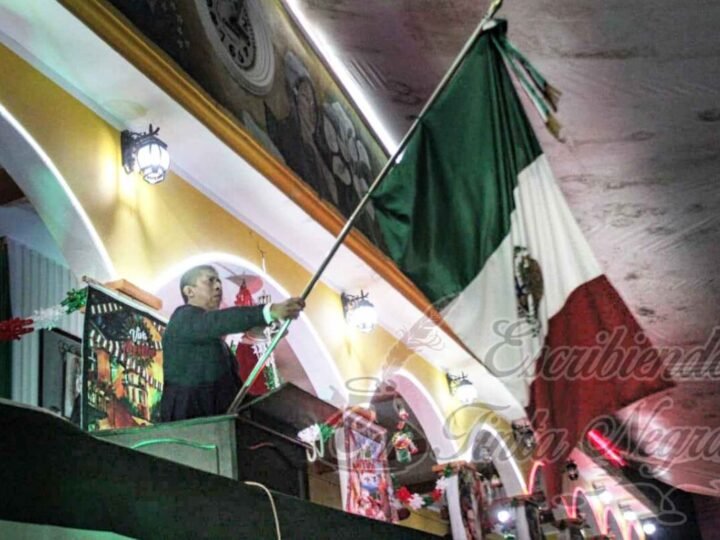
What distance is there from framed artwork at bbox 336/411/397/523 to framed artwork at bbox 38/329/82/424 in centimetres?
170

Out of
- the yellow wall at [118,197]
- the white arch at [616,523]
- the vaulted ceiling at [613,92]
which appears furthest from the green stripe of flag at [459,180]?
the white arch at [616,523]

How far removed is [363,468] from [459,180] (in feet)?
9.22

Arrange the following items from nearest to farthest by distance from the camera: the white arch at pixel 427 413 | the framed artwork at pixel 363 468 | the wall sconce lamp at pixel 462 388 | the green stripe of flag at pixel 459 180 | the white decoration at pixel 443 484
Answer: the green stripe of flag at pixel 459 180
the framed artwork at pixel 363 468
the white decoration at pixel 443 484
the white arch at pixel 427 413
the wall sconce lamp at pixel 462 388

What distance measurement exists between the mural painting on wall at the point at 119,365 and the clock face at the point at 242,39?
1.75 metres

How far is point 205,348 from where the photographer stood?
3.92 meters

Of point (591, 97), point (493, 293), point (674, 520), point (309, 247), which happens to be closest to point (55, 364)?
point (309, 247)

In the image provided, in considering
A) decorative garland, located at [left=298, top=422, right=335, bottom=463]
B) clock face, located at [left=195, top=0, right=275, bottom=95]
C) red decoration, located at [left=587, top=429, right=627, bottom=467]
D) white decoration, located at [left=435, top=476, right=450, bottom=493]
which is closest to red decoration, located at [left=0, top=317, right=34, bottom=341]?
decorative garland, located at [left=298, top=422, right=335, bottom=463]

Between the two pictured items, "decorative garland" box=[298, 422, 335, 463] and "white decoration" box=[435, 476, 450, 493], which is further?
"white decoration" box=[435, 476, 450, 493]

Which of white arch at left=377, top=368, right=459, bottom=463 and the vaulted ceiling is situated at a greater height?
the vaulted ceiling

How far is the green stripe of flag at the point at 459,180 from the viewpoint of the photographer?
3586 millimetres

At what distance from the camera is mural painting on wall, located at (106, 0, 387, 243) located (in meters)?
4.62

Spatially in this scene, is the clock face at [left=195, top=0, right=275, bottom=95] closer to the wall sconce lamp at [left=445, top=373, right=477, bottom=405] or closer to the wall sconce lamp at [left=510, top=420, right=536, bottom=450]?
the wall sconce lamp at [left=445, top=373, right=477, bottom=405]

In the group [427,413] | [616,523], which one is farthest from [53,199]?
[616,523]

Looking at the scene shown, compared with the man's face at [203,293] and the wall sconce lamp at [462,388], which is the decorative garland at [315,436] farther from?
the wall sconce lamp at [462,388]
